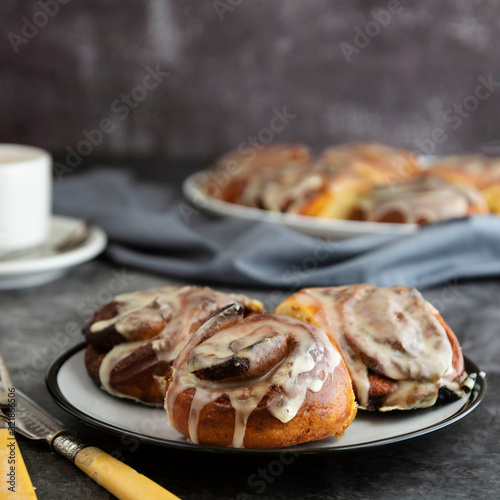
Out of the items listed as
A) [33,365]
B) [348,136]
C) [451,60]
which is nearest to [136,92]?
[348,136]

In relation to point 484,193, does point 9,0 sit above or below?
above

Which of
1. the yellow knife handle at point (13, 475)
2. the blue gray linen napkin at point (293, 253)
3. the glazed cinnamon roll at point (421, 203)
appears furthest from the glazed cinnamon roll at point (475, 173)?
the yellow knife handle at point (13, 475)

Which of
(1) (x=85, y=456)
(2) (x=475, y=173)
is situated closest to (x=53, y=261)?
(1) (x=85, y=456)

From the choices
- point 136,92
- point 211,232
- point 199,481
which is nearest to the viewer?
point 199,481

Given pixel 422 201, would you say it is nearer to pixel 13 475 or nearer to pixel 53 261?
pixel 53 261

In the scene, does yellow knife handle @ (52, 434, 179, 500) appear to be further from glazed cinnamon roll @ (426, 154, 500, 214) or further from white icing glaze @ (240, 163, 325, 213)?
glazed cinnamon roll @ (426, 154, 500, 214)

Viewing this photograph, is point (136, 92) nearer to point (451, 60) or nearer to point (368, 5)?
point (368, 5)

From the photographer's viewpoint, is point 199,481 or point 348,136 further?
point 348,136

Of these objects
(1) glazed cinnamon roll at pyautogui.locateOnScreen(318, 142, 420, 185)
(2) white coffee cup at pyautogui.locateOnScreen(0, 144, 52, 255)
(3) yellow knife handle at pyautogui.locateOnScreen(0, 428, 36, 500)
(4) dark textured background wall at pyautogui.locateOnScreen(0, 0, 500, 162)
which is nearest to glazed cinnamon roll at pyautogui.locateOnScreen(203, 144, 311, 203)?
(1) glazed cinnamon roll at pyautogui.locateOnScreen(318, 142, 420, 185)
